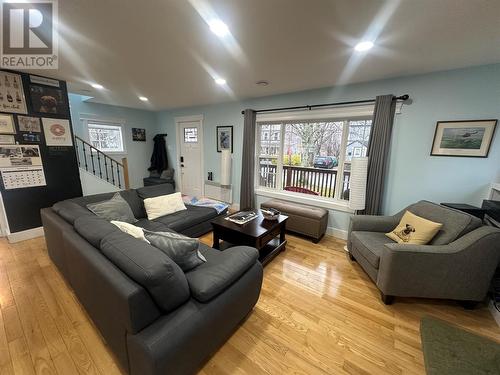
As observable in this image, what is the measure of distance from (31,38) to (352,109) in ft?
11.8

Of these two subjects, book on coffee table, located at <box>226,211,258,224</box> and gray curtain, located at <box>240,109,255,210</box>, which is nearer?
book on coffee table, located at <box>226,211,258,224</box>

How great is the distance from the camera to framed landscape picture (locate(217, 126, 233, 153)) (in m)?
4.19

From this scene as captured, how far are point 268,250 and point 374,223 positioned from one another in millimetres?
1352

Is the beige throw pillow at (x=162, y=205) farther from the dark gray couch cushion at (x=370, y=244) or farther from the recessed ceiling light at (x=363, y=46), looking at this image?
the recessed ceiling light at (x=363, y=46)

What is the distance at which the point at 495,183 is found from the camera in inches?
81.5

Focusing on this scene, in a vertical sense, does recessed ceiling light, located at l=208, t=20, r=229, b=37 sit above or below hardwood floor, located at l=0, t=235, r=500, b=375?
above

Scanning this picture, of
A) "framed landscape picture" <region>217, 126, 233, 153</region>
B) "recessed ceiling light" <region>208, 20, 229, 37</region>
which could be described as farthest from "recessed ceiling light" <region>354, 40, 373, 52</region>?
"framed landscape picture" <region>217, 126, 233, 153</region>

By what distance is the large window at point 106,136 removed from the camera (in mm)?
4570

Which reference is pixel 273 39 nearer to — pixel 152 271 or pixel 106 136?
pixel 152 271

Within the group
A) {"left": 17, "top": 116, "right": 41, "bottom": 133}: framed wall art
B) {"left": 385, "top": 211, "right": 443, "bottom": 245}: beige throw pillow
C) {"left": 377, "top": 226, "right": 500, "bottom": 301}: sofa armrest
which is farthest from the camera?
{"left": 17, "top": 116, "right": 41, "bottom": 133}: framed wall art

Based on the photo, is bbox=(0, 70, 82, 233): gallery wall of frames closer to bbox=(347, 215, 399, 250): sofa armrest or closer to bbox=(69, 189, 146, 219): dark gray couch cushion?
bbox=(69, 189, 146, 219): dark gray couch cushion

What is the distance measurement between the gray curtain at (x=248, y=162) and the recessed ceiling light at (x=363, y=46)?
6.72 ft

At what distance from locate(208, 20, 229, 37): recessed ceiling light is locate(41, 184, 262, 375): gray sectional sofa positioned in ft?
5.47

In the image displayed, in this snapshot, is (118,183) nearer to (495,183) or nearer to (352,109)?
(352,109)
